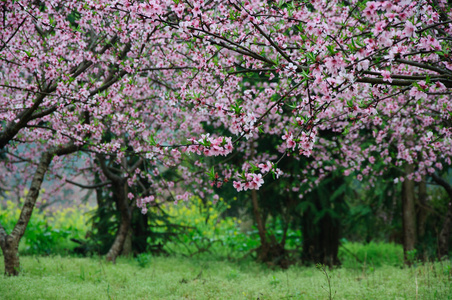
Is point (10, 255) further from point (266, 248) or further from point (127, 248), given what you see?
point (266, 248)

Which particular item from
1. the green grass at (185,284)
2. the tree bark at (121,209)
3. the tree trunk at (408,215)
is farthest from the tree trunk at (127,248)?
the tree trunk at (408,215)

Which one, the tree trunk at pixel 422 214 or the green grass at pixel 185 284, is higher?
the tree trunk at pixel 422 214

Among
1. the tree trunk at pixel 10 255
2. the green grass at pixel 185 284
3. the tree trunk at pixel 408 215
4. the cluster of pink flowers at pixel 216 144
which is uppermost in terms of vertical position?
the cluster of pink flowers at pixel 216 144

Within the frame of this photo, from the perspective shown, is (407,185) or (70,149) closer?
(70,149)

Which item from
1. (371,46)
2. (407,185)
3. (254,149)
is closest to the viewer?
(371,46)

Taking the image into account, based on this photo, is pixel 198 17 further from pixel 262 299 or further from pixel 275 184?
pixel 275 184

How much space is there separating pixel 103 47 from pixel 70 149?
1.96 meters

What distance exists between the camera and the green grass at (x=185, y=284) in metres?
4.66

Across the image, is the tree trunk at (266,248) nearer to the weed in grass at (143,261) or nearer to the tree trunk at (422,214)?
the weed in grass at (143,261)

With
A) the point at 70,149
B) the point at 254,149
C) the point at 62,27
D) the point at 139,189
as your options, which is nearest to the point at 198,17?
the point at 62,27

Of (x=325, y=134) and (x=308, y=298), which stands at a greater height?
(x=325, y=134)

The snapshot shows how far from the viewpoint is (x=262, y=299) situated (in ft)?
15.4

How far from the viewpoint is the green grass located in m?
4.66

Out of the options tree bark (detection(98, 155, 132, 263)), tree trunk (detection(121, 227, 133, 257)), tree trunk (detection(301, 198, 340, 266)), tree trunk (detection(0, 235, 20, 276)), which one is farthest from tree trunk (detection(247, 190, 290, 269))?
tree trunk (detection(0, 235, 20, 276))
